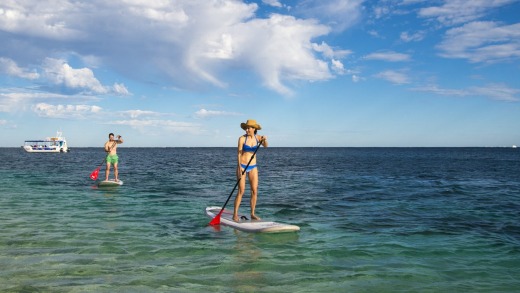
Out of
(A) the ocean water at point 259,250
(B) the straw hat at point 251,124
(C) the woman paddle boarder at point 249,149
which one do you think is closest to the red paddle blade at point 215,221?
(A) the ocean water at point 259,250

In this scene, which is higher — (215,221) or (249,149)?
(249,149)

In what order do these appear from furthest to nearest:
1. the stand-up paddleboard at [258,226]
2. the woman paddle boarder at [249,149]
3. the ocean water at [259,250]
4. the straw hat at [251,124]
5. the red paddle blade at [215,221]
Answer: the red paddle blade at [215,221] < the woman paddle boarder at [249,149] < the straw hat at [251,124] < the stand-up paddleboard at [258,226] < the ocean water at [259,250]

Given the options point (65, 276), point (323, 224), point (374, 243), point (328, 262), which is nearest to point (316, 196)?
point (323, 224)


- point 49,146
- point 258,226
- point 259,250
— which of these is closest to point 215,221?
point 258,226

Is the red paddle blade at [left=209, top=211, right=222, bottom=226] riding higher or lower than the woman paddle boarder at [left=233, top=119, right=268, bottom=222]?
lower

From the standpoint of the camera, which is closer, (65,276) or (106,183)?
(65,276)

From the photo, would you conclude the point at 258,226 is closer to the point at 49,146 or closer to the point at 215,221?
the point at 215,221

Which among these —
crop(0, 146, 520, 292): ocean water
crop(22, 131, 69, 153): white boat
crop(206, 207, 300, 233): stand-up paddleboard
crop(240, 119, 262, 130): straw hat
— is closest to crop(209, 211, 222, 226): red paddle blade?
crop(206, 207, 300, 233): stand-up paddleboard

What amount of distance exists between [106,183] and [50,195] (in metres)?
4.01

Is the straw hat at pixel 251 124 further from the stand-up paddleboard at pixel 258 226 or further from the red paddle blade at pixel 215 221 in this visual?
the red paddle blade at pixel 215 221

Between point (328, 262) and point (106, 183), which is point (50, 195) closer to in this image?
point (106, 183)

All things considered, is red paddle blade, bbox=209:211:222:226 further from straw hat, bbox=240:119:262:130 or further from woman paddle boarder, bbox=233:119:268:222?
straw hat, bbox=240:119:262:130

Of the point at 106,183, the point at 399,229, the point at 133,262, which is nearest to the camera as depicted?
the point at 133,262

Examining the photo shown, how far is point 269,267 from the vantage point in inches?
303
